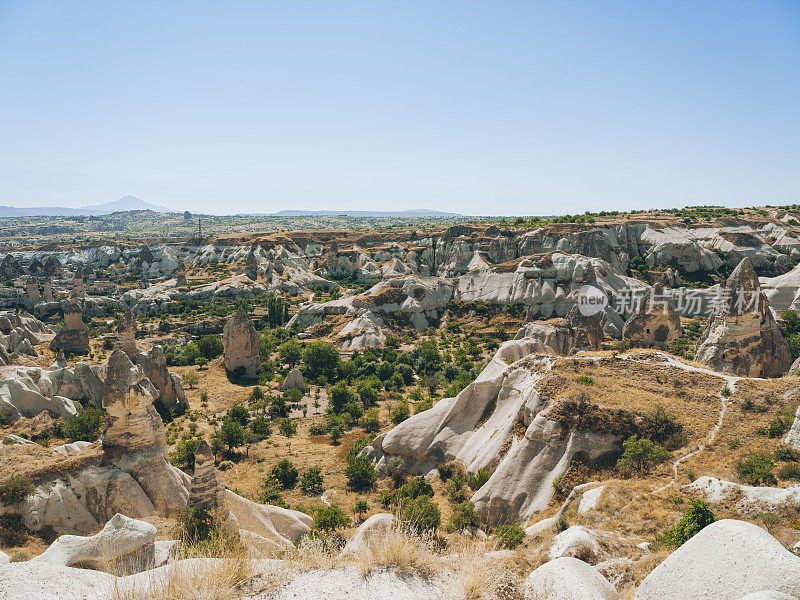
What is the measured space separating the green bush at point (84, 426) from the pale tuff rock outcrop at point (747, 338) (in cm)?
3802

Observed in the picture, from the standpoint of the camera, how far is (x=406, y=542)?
937 cm

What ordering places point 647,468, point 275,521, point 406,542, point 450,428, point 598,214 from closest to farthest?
point 406,542 → point 647,468 → point 275,521 → point 450,428 → point 598,214

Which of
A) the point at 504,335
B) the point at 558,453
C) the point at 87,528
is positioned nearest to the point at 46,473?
the point at 87,528

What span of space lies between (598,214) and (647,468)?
108 m

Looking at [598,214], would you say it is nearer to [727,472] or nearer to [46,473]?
[727,472]

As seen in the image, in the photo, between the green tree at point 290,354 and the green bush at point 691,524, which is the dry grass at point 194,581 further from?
the green tree at point 290,354

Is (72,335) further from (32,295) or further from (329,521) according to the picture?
(329,521)

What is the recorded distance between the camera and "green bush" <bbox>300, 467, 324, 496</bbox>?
79.6ft

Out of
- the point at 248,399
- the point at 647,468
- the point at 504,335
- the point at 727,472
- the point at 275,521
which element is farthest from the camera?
the point at 504,335

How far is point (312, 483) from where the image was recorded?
2439 centimetres

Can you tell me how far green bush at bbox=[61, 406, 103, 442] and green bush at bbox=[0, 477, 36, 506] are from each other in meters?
11.4

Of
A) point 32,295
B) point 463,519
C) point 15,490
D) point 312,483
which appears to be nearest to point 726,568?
point 463,519

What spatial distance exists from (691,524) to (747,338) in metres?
24.2

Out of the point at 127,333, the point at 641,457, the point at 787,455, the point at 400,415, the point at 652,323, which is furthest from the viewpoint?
the point at 652,323
